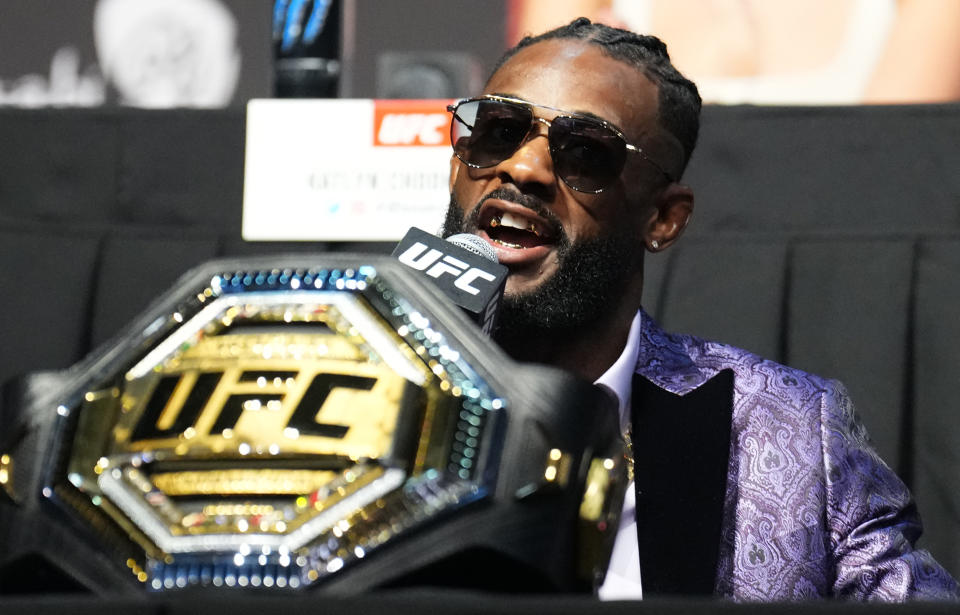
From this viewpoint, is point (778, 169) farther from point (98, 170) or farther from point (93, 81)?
point (93, 81)

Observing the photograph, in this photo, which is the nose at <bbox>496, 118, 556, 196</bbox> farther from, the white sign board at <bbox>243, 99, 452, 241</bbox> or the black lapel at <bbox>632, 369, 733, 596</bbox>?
the white sign board at <bbox>243, 99, 452, 241</bbox>

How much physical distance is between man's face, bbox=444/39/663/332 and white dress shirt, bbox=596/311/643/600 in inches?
3.0

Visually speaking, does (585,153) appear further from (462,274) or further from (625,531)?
(462,274)

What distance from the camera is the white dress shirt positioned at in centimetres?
104

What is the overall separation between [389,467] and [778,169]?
1161 mm

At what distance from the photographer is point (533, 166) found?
1.15 m

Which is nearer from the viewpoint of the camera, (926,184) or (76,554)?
(76,554)

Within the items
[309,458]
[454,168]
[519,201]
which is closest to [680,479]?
[519,201]

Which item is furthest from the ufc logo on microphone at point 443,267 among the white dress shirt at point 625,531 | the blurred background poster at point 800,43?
the blurred background poster at point 800,43

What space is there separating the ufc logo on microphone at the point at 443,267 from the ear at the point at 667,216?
2.02 feet

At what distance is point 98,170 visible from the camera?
1.72 metres

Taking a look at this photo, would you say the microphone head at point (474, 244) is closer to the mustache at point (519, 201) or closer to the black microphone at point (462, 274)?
the black microphone at point (462, 274)

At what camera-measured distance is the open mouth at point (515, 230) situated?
1.15 metres

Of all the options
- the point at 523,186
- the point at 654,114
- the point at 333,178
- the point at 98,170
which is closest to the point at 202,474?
the point at 523,186
